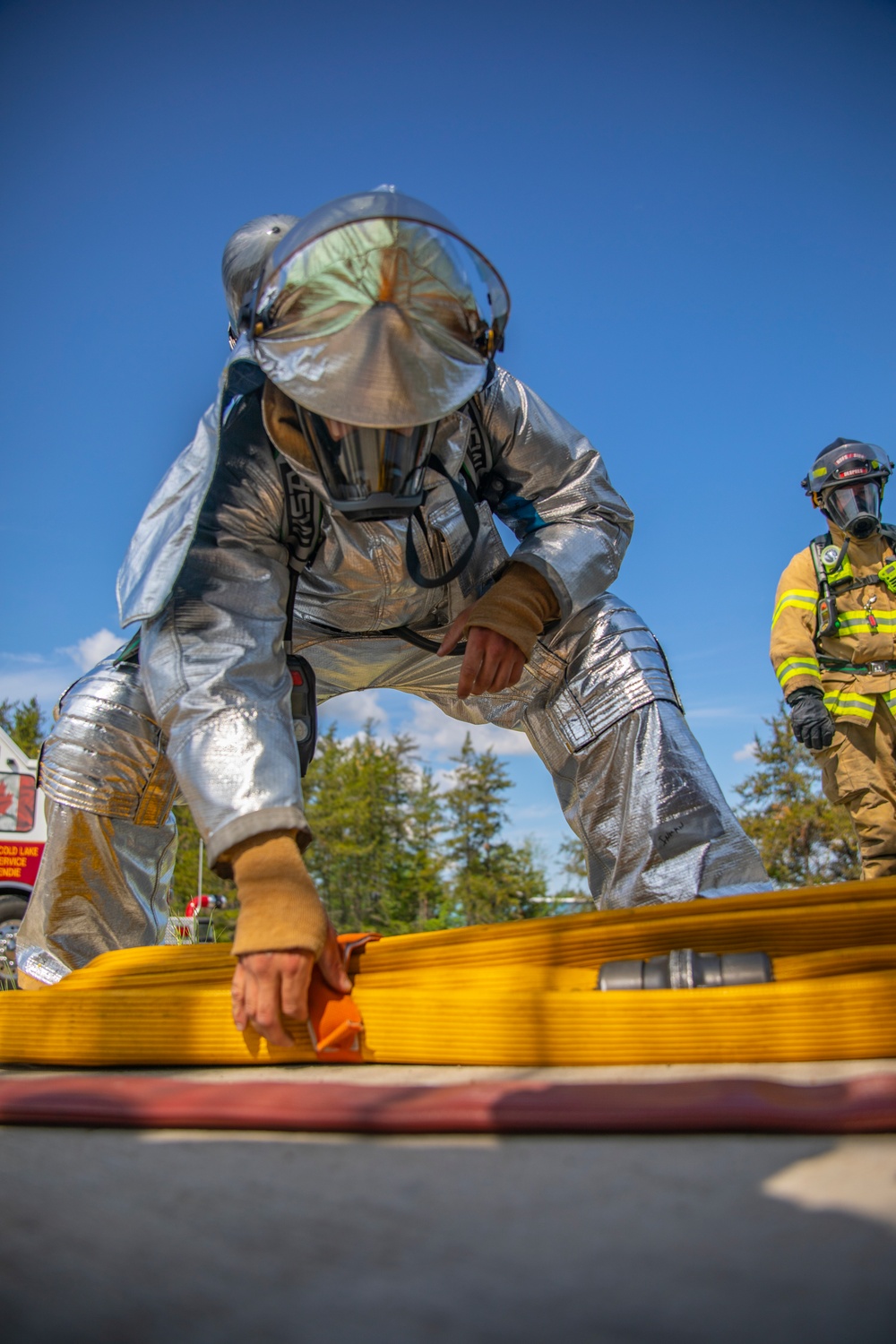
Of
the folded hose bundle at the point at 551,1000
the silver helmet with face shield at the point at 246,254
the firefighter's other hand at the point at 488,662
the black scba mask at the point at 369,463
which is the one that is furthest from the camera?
the silver helmet with face shield at the point at 246,254

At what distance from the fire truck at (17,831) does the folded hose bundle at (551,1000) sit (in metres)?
7.91

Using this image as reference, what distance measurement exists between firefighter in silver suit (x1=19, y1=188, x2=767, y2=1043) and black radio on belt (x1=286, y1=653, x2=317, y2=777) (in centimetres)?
9

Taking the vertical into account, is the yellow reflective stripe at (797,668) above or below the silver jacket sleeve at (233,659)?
above

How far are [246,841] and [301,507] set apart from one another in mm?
816

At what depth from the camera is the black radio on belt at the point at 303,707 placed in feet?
7.29

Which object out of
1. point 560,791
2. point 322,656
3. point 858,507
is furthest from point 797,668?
point 322,656

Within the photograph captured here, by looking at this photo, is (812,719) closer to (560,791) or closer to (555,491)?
(560,791)

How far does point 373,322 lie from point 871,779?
153 inches

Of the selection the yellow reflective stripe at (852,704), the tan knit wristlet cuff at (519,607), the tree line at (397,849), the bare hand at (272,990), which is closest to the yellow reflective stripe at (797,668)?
the yellow reflective stripe at (852,704)

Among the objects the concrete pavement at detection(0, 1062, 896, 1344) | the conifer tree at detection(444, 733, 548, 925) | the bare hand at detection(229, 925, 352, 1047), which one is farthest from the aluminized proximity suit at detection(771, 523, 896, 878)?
the conifer tree at detection(444, 733, 548, 925)

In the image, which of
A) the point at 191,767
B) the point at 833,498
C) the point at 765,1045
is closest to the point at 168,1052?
the point at 191,767

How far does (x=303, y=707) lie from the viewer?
2.23m

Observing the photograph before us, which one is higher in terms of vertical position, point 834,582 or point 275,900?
point 834,582

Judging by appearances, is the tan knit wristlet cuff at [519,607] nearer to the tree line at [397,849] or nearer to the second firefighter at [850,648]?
the second firefighter at [850,648]
